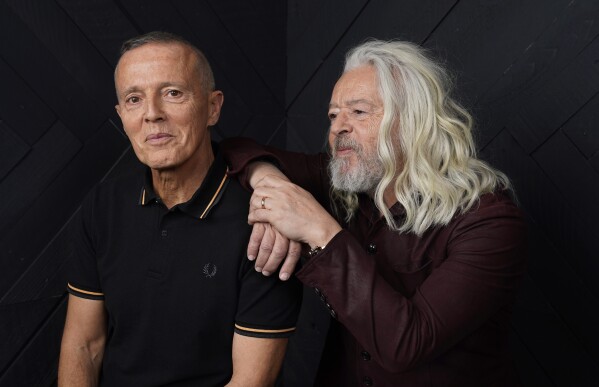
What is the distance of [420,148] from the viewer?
1.64 metres

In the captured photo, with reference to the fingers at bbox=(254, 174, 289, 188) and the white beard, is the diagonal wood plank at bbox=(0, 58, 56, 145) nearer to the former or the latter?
the fingers at bbox=(254, 174, 289, 188)

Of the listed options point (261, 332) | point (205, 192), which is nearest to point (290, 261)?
point (261, 332)

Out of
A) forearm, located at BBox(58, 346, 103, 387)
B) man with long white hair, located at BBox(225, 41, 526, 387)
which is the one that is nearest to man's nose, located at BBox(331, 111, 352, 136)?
man with long white hair, located at BBox(225, 41, 526, 387)

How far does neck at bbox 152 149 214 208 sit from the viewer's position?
5.26 feet

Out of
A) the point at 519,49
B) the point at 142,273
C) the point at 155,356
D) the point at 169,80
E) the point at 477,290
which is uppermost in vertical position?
the point at 519,49

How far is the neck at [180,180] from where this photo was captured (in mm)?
1604

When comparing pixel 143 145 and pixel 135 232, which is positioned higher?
pixel 143 145

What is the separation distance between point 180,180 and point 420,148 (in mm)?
652

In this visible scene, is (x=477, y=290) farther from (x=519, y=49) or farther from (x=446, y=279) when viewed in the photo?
(x=519, y=49)

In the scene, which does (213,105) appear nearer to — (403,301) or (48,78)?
(48,78)

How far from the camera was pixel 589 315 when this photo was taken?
183 centimetres

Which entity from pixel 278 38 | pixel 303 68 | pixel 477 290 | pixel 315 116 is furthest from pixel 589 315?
pixel 278 38

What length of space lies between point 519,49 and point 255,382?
1.28m

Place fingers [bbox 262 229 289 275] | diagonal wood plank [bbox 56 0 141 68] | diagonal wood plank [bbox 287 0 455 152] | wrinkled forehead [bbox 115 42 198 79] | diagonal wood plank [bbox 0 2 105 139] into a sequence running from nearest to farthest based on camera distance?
fingers [bbox 262 229 289 275] → wrinkled forehead [bbox 115 42 198 79] → diagonal wood plank [bbox 0 2 105 139] → diagonal wood plank [bbox 56 0 141 68] → diagonal wood plank [bbox 287 0 455 152]
